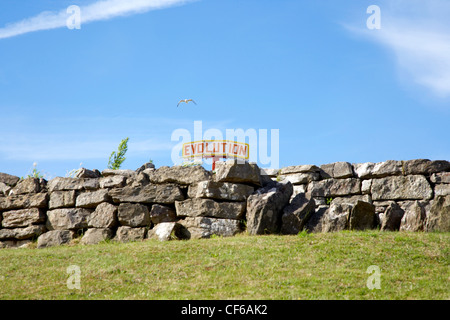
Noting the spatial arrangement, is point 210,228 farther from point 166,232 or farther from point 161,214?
point 161,214

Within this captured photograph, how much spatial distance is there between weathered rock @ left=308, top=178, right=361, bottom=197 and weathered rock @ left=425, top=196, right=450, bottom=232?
10.9 ft

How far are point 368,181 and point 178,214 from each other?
237 inches

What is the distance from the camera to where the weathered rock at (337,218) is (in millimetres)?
13266

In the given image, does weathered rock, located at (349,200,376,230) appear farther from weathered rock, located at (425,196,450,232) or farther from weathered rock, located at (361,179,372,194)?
weathered rock, located at (361,179,372,194)

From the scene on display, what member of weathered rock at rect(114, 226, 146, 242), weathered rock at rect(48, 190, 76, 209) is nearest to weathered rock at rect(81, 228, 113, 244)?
weathered rock at rect(114, 226, 146, 242)

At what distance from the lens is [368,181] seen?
1623cm

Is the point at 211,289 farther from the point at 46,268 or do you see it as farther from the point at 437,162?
the point at 437,162

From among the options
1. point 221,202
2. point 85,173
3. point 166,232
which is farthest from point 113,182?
point 221,202

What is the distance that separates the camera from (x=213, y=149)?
67.0 feet

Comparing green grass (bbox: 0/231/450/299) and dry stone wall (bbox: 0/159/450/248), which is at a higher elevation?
dry stone wall (bbox: 0/159/450/248)

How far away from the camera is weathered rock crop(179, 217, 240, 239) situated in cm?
1390

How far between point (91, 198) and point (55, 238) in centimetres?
157
